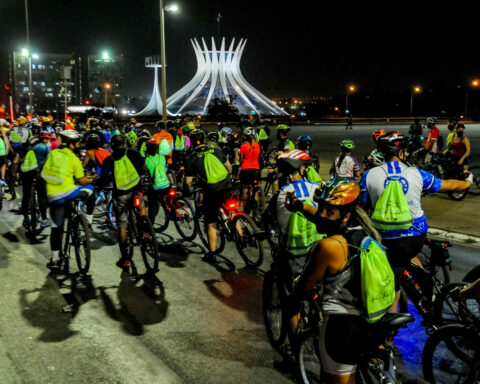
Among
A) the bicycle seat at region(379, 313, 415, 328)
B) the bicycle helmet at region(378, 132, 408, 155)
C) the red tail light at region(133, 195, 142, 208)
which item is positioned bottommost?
the bicycle seat at region(379, 313, 415, 328)

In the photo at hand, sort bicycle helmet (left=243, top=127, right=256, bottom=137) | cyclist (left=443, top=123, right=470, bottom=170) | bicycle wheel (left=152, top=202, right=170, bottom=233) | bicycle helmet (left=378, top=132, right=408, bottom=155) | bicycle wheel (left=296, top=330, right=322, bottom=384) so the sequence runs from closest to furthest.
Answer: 1. bicycle wheel (left=296, top=330, right=322, bottom=384)
2. bicycle helmet (left=378, top=132, right=408, bottom=155)
3. bicycle wheel (left=152, top=202, right=170, bottom=233)
4. bicycle helmet (left=243, top=127, right=256, bottom=137)
5. cyclist (left=443, top=123, right=470, bottom=170)

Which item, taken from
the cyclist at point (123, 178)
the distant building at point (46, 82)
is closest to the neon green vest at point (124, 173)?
the cyclist at point (123, 178)

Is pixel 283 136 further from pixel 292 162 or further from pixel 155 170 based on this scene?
pixel 292 162

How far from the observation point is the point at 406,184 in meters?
4.58

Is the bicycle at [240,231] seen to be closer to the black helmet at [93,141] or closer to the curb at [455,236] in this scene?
the black helmet at [93,141]

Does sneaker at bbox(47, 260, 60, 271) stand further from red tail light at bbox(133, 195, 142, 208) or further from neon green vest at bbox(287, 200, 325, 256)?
neon green vest at bbox(287, 200, 325, 256)

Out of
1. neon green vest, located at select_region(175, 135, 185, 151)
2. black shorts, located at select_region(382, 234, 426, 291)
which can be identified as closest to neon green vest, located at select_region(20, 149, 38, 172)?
neon green vest, located at select_region(175, 135, 185, 151)

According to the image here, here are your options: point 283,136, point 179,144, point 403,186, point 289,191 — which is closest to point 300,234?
point 289,191

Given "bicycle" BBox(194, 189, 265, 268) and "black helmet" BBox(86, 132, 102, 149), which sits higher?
"black helmet" BBox(86, 132, 102, 149)

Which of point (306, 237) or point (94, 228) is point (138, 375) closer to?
point (306, 237)

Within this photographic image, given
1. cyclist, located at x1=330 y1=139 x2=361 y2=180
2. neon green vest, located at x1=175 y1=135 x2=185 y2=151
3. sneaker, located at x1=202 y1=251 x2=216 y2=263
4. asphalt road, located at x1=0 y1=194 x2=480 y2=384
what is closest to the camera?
asphalt road, located at x1=0 y1=194 x2=480 y2=384

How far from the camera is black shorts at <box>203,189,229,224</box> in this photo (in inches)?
286

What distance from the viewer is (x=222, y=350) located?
15.7 ft

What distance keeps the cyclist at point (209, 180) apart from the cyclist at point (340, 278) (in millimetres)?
4276
